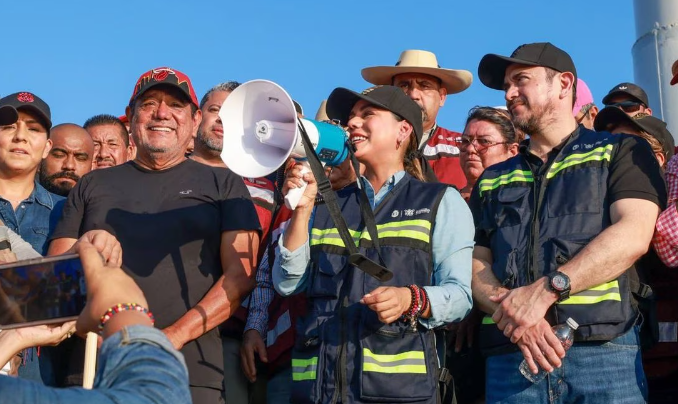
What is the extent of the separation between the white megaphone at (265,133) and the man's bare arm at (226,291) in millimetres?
774

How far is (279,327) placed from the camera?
581 cm

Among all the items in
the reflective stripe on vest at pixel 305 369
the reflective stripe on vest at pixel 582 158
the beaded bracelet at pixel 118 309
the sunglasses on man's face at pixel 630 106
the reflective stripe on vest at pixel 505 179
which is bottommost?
the reflective stripe on vest at pixel 305 369

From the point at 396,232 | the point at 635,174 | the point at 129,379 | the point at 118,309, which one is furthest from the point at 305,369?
the point at 129,379

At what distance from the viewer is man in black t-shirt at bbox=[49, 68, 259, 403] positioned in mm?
5414

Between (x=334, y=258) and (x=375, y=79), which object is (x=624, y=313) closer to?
(x=334, y=258)

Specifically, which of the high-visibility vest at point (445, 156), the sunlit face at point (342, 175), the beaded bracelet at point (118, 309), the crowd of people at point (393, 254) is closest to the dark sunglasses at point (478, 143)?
the high-visibility vest at point (445, 156)

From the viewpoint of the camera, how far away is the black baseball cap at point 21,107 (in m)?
6.62

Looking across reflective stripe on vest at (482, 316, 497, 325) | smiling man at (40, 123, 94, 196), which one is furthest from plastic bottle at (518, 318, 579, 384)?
smiling man at (40, 123, 94, 196)

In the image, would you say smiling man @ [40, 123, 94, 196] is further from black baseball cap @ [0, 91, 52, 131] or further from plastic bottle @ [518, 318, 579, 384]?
plastic bottle @ [518, 318, 579, 384]

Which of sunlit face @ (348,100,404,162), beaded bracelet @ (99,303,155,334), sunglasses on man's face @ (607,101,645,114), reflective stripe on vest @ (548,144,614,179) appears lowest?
beaded bracelet @ (99,303,155,334)

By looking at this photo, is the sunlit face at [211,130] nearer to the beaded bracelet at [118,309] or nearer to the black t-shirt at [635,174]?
the black t-shirt at [635,174]

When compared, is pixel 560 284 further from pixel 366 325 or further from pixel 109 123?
pixel 109 123

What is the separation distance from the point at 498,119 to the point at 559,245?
7.20 feet

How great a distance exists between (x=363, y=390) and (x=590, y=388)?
44.0 inches
